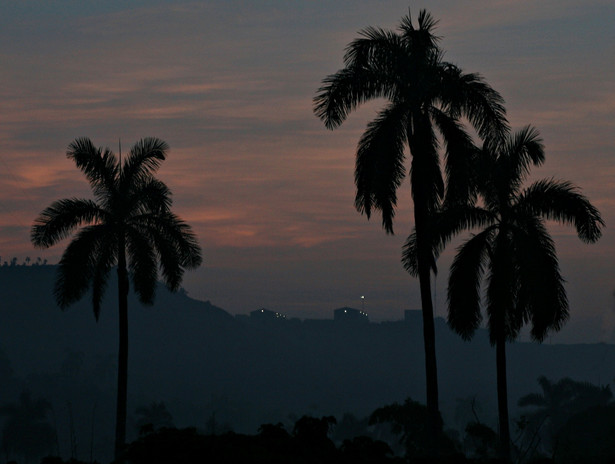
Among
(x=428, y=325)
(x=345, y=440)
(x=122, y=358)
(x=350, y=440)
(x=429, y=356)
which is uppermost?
(x=428, y=325)

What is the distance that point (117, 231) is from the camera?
126ft

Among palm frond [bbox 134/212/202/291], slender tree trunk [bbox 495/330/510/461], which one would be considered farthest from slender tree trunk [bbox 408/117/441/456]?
palm frond [bbox 134/212/202/291]

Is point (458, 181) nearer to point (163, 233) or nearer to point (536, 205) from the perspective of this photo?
point (536, 205)

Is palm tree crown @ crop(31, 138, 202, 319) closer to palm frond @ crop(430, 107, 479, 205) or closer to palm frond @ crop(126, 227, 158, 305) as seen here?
palm frond @ crop(126, 227, 158, 305)

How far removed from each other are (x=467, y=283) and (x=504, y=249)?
68.6 inches

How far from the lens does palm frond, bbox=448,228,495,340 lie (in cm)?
3378

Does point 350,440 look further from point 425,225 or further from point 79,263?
point 79,263

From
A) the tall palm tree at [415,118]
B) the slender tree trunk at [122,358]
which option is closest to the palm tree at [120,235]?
the slender tree trunk at [122,358]

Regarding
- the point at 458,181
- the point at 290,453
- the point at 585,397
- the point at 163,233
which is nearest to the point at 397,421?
the point at 163,233

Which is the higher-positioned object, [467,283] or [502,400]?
[467,283]

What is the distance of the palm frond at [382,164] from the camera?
30.5 metres

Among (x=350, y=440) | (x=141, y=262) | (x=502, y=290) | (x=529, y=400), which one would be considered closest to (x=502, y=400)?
(x=502, y=290)

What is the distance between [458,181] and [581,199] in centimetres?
528

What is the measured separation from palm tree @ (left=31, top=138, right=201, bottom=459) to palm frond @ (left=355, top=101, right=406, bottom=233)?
1072 centimetres
